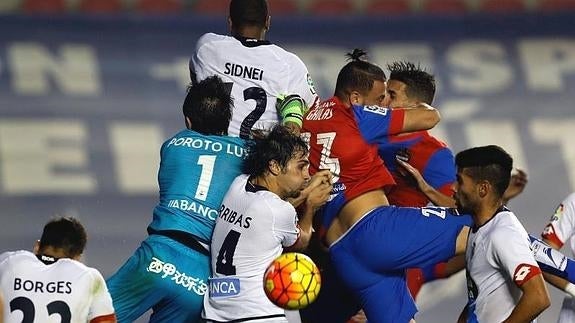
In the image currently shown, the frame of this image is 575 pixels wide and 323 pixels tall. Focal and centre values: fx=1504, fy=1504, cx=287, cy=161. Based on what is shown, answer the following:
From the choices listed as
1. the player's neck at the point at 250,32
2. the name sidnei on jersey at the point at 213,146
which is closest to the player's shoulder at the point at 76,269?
the name sidnei on jersey at the point at 213,146

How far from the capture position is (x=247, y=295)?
21.6 ft

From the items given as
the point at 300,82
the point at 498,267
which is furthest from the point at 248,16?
the point at 498,267

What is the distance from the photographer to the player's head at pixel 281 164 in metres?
6.73

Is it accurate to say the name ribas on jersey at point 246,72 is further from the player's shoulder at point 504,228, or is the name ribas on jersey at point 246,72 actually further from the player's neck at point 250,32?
the player's shoulder at point 504,228

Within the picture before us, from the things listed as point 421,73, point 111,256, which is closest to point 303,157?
point 421,73

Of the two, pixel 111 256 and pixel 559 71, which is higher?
pixel 559 71

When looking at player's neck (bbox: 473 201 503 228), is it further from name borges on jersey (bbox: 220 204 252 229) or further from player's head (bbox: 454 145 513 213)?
name borges on jersey (bbox: 220 204 252 229)

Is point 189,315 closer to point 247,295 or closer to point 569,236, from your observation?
point 247,295

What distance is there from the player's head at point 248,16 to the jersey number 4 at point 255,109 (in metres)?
0.31

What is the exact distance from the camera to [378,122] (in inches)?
293

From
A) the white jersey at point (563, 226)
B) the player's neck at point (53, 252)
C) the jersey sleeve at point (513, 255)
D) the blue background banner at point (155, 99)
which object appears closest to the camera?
the jersey sleeve at point (513, 255)

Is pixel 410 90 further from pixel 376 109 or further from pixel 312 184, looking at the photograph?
pixel 312 184

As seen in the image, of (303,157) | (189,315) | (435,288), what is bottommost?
(435,288)

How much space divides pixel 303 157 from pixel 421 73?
1.58 metres
